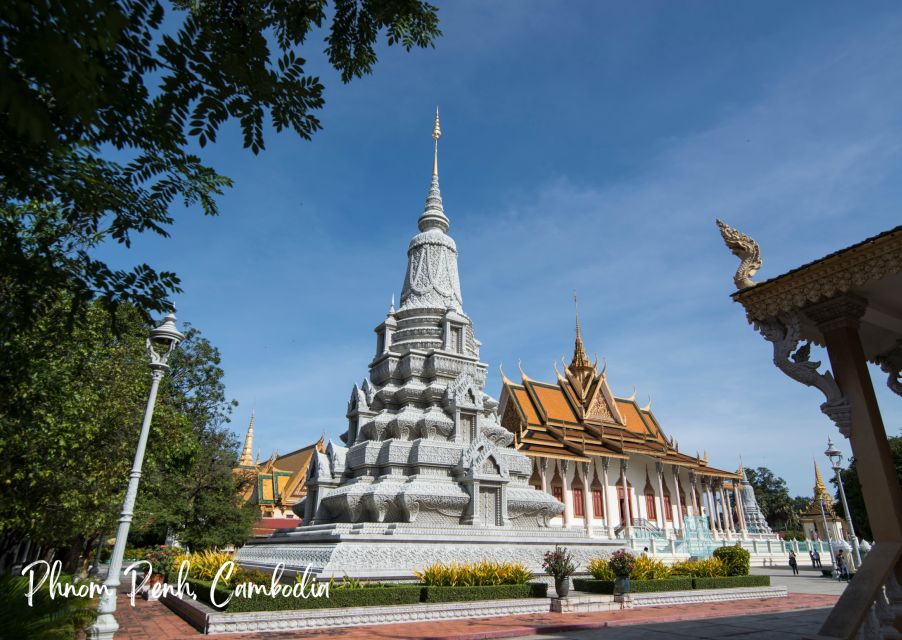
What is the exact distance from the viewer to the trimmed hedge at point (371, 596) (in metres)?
9.84

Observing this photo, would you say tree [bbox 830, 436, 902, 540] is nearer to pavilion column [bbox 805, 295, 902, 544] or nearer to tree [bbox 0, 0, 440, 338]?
pavilion column [bbox 805, 295, 902, 544]

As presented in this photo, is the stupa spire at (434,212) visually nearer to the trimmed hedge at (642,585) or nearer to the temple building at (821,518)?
the trimmed hedge at (642,585)

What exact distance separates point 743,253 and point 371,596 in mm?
8737

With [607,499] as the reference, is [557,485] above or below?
above

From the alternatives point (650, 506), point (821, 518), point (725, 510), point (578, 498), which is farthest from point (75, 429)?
point (821, 518)

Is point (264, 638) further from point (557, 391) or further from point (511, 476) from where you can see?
point (557, 391)

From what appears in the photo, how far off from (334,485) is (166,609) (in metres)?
6.00

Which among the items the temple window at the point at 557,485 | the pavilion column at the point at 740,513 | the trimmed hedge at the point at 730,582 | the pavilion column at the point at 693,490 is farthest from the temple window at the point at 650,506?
the trimmed hedge at the point at 730,582

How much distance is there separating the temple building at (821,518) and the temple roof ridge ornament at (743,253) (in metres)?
44.2

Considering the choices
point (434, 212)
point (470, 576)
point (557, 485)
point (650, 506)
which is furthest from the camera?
point (650, 506)

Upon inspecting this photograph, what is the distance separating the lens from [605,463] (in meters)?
34.8

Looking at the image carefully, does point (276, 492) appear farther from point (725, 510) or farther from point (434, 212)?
point (725, 510)

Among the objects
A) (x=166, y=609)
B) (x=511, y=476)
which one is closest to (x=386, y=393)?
(x=511, y=476)

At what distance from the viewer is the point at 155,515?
22.3 metres
